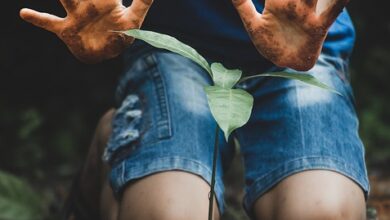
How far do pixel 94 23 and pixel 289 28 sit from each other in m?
0.32

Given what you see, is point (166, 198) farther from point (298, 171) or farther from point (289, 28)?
point (289, 28)

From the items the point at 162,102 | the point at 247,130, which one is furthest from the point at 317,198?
the point at 162,102

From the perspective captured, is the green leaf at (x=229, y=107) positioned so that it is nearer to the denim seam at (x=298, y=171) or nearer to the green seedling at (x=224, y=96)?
the green seedling at (x=224, y=96)

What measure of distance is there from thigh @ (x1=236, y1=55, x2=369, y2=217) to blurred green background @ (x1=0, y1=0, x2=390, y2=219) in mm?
1052


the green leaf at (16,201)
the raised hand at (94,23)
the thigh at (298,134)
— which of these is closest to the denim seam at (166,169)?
the thigh at (298,134)

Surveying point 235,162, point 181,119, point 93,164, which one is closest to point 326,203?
point 181,119

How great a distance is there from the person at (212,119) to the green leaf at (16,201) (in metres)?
0.50

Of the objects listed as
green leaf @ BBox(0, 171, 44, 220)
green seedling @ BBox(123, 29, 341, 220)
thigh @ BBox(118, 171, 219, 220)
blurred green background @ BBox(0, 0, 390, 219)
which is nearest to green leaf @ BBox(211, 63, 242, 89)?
green seedling @ BBox(123, 29, 341, 220)

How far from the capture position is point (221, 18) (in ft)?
4.69

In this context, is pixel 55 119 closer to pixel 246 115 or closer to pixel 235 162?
pixel 235 162

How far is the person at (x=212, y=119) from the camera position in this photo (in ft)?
3.58

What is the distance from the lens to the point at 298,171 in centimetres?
128

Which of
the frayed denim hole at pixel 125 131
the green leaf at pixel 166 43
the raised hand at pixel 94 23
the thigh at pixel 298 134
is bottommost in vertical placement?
the frayed denim hole at pixel 125 131

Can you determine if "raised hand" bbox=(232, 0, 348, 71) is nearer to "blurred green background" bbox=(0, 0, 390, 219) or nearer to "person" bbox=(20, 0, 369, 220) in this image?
"person" bbox=(20, 0, 369, 220)
